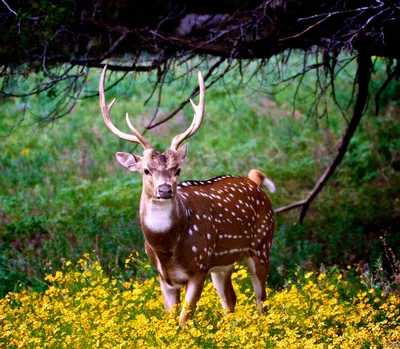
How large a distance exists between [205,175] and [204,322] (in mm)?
7470

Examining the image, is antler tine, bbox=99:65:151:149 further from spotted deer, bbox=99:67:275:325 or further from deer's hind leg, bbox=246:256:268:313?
deer's hind leg, bbox=246:256:268:313

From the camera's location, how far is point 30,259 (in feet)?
34.4

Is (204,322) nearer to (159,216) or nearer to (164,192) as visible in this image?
(159,216)

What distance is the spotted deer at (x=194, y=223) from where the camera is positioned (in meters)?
6.79

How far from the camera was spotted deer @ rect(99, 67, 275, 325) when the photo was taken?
6793 millimetres

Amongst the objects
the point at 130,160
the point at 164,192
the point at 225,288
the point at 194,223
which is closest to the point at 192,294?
the point at 194,223

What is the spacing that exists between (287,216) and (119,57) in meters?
3.59

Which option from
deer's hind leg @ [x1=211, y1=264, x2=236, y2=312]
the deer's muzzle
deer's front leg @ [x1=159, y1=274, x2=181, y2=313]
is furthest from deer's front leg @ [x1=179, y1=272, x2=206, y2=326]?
the deer's muzzle

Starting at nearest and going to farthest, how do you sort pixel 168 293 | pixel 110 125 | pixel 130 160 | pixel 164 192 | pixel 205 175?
pixel 164 192, pixel 130 160, pixel 110 125, pixel 168 293, pixel 205 175

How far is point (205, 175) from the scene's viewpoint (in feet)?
46.7

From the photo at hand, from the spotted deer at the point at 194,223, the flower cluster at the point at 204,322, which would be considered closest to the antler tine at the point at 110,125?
the spotted deer at the point at 194,223

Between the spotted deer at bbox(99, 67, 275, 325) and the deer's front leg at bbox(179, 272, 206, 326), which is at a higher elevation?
the spotted deer at bbox(99, 67, 275, 325)

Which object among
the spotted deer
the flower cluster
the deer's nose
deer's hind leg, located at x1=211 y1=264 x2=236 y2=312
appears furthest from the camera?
deer's hind leg, located at x1=211 y1=264 x2=236 y2=312

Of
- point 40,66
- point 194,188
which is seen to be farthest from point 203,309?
point 40,66
